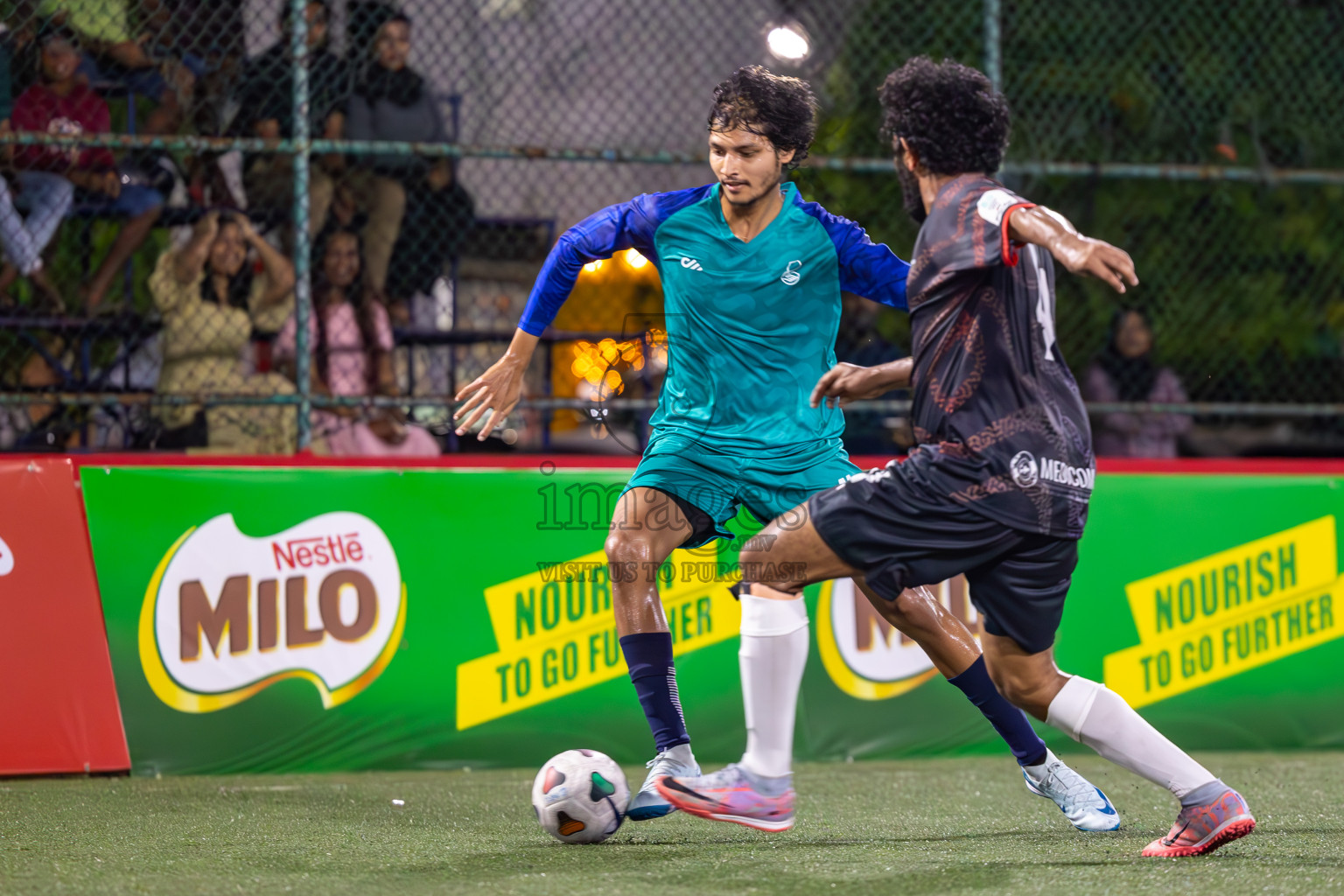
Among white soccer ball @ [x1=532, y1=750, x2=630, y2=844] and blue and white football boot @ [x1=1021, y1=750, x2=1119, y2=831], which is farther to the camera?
blue and white football boot @ [x1=1021, y1=750, x2=1119, y2=831]

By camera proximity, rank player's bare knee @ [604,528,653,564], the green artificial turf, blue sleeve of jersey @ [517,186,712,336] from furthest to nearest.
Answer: blue sleeve of jersey @ [517,186,712,336], player's bare knee @ [604,528,653,564], the green artificial turf

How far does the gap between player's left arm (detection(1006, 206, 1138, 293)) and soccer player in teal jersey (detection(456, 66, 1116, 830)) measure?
3.14ft

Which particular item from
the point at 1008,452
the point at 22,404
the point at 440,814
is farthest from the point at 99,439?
the point at 1008,452

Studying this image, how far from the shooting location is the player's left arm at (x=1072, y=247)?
9.15 ft

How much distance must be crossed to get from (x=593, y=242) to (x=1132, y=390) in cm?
430

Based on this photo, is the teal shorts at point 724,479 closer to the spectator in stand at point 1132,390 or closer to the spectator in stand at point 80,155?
the spectator in stand at point 80,155

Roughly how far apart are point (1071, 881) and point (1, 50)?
539 centimetres

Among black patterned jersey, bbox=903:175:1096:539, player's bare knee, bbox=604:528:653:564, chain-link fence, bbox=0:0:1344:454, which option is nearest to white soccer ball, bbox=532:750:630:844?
player's bare knee, bbox=604:528:653:564

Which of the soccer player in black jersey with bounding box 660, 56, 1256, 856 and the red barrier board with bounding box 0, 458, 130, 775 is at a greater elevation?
the soccer player in black jersey with bounding box 660, 56, 1256, 856

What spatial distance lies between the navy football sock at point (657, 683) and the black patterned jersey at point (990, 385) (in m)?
1.04

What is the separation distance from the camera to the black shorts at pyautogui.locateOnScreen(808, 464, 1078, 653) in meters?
3.14

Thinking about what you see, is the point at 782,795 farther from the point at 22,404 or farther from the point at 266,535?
the point at 22,404

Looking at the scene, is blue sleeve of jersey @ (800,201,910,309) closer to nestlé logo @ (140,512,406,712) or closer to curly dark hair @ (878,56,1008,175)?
curly dark hair @ (878,56,1008,175)

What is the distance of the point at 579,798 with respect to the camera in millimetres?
3627
